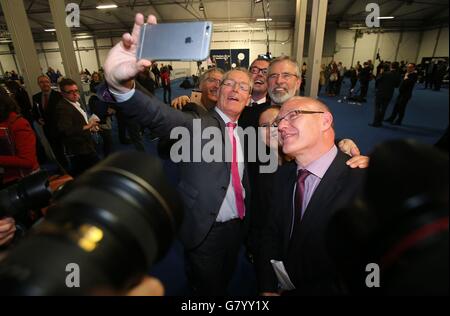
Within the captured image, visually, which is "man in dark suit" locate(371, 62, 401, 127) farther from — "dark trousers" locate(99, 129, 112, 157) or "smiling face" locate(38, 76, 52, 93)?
"smiling face" locate(38, 76, 52, 93)

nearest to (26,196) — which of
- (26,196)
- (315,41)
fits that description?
(26,196)

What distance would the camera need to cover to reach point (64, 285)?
1.35ft

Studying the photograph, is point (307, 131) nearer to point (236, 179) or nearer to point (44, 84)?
point (236, 179)

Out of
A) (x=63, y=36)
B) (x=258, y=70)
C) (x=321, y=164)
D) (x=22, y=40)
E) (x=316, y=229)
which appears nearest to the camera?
(x=316, y=229)

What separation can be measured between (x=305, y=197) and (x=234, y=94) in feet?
2.99

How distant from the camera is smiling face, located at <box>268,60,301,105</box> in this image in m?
2.21

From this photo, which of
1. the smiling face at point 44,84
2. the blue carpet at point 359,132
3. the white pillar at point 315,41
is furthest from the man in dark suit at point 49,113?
the white pillar at point 315,41

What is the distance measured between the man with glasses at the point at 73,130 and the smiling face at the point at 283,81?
Result: 8.29ft

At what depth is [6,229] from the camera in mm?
1033

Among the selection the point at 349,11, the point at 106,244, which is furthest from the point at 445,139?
the point at 349,11

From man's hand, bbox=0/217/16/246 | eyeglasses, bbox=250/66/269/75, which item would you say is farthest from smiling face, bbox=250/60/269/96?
man's hand, bbox=0/217/16/246

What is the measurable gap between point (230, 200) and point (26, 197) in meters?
1.16

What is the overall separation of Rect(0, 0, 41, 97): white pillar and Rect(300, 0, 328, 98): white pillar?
532 centimetres

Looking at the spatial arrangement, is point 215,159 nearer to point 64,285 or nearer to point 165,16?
point 64,285
